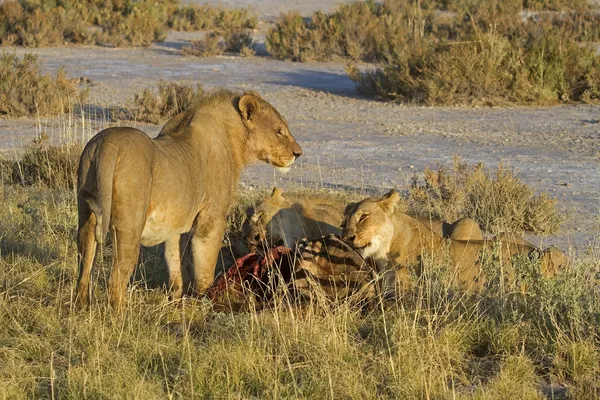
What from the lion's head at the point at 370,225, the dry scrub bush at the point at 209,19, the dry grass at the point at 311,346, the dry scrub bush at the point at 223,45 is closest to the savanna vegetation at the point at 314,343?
the dry grass at the point at 311,346

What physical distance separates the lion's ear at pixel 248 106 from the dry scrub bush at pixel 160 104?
7207mm

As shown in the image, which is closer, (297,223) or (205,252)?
(205,252)

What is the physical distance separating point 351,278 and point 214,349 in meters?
1.60

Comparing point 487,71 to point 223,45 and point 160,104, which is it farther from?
point 223,45

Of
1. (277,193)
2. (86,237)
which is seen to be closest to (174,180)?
(86,237)

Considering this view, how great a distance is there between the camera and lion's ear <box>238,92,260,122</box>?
6804 millimetres

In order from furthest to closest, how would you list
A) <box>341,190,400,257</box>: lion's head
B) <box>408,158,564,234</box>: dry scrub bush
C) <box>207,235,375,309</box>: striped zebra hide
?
1. <box>408,158,564,234</box>: dry scrub bush
2. <box>341,190,400,257</box>: lion's head
3. <box>207,235,375,309</box>: striped zebra hide

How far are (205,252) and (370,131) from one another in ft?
25.6

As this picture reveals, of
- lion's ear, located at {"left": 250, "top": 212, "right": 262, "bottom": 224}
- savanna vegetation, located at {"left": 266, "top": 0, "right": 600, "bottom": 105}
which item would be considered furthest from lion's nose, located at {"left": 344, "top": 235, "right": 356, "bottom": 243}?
savanna vegetation, located at {"left": 266, "top": 0, "right": 600, "bottom": 105}

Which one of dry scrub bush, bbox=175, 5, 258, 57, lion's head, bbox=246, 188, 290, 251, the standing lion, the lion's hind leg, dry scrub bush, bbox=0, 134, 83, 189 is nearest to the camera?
the standing lion

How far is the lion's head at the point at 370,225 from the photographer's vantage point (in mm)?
6617

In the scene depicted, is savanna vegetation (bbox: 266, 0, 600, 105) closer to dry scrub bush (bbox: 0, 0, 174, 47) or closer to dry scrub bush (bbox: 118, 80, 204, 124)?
dry scrub bush (bbox: 118, 80, 204, 124)

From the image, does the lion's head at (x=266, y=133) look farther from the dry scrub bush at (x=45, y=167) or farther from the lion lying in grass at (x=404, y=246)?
the dry scrub bush at (x=45, y=167)

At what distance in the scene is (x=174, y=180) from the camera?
5.92 m
